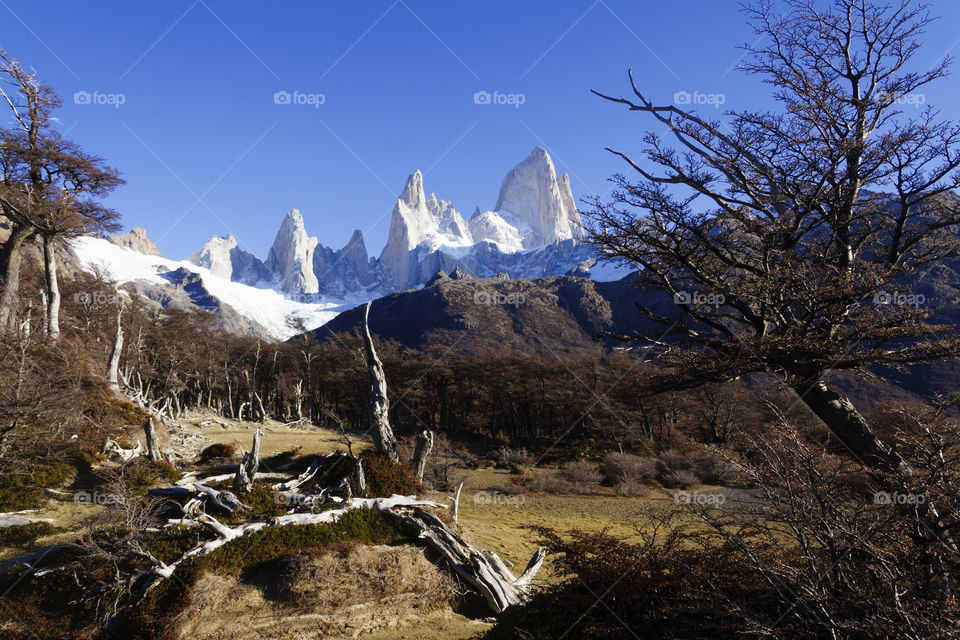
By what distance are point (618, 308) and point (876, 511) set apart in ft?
361

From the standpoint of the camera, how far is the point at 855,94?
632 cm

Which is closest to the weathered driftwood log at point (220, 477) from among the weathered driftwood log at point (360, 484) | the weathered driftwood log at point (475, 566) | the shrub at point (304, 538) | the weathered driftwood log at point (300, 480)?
the weathered driftwood log at point (300, 480)

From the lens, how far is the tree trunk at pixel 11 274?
14594 mm

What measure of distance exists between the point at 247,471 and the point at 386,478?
10.3ft

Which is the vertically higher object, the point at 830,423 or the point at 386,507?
the point at 830,423

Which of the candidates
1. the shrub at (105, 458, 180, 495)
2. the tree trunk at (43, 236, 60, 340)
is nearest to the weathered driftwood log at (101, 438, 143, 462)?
the shrub at (105, 458, 180, 495)

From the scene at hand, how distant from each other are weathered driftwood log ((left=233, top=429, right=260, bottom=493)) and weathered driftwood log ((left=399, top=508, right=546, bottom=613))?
11.6ft

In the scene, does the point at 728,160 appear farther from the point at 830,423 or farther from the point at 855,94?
the point at 830,423

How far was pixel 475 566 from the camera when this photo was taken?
802 centimetres

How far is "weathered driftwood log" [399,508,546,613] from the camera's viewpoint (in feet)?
25.5

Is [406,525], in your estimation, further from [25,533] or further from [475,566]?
[25,533]

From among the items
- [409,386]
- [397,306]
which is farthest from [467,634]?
[397,306]

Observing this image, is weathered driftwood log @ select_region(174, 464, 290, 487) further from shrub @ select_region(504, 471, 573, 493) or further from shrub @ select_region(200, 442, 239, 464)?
shrub @ select_region(504, 471, 573, 493)

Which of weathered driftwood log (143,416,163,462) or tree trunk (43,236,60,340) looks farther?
tree trunk (43,236,60,340)
